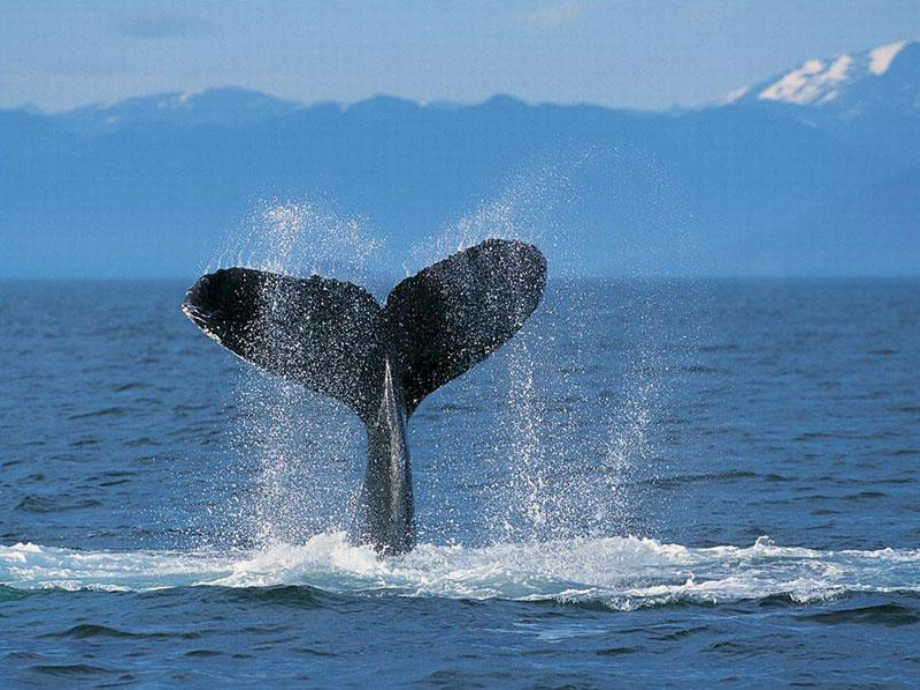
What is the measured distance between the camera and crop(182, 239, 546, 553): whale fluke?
1036cm

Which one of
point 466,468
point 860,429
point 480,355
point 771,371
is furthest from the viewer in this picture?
point 771,371

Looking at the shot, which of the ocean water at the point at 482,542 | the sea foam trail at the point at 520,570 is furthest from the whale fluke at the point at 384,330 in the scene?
the ocean water at the point at 482,542

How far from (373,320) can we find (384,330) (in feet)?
0.43

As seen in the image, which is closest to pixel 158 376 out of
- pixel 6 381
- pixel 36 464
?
pixel 6 381

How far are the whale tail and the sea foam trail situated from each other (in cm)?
120

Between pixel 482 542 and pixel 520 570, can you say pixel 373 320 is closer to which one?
pixel 520 570

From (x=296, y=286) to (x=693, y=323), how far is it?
5811cm

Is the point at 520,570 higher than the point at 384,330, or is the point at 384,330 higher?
the point at 384,330

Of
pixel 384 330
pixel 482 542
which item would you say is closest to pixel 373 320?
pixel 384 330

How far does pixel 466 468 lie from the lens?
735 inches

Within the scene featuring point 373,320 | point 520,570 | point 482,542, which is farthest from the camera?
point 482,542

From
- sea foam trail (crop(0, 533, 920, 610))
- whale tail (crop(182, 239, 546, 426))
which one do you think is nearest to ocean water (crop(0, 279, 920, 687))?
sea foam trail (crop(0, 533, 920, 610))

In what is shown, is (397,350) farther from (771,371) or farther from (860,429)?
(771,371)

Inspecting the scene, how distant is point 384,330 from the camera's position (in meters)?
11.3
